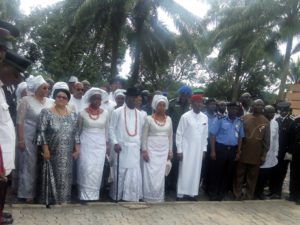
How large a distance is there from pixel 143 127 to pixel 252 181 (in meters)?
2.32

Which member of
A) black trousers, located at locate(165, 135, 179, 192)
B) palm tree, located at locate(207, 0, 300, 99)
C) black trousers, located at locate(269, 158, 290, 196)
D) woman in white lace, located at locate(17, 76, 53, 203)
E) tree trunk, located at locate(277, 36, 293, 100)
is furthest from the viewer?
tree trunk, located at locate(277, 36, 293, 100)

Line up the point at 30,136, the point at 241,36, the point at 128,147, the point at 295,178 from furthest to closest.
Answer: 1. the point at 241,36
2. the point at 295,178
3. the point at 128,147
4. the point at 30,136

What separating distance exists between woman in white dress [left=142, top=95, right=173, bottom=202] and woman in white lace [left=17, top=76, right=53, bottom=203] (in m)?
1.71

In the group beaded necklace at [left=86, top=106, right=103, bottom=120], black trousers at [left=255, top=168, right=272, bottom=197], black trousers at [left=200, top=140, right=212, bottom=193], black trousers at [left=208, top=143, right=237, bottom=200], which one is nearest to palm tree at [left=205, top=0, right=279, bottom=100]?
black trousers at [left=255, top=168, right=272, bottom=197]

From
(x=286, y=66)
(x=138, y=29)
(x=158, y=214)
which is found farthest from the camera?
(x=286, y=66)

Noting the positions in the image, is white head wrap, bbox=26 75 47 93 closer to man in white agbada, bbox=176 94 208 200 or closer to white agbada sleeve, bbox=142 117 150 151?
white agbada sleeve, bbox=142 117 150 151

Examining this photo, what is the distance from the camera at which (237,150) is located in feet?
26.2

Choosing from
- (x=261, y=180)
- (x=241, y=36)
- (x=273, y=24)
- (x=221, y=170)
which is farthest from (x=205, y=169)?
(x=241, y=36)

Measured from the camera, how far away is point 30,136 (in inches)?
263

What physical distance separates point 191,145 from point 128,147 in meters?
1.23

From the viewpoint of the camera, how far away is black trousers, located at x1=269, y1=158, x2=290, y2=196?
8531mm

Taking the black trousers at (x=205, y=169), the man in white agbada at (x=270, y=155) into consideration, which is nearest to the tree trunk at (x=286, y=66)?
the man in white agbada at (x=270, y=155)

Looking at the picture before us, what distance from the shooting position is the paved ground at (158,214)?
5.91m

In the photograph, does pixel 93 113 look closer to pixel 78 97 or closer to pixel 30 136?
pixel 30 136
